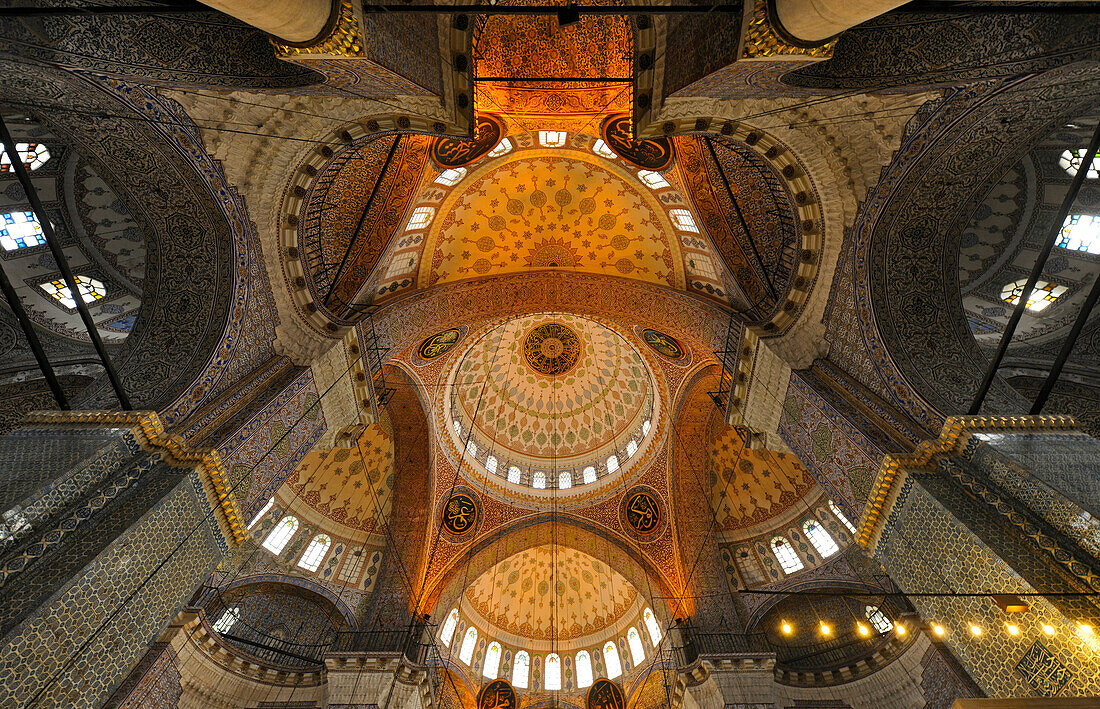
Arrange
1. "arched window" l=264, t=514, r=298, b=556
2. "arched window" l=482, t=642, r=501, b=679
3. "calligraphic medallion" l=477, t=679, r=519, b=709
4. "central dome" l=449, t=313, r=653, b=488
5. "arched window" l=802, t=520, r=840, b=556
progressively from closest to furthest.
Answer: "arched window" l=802, t=520, r=840, b=556
"arched window" l=264, t=514, r=298, b=556
"calligraphic medallion" l=477, t=679, r=519, b=709
"arched window" l=482, t=642, r=501, b=679
"central dome" l=449, t=313, r=653, b=488

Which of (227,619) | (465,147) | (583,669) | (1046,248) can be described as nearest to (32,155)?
(465,147)

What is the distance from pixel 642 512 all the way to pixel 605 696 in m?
5.48

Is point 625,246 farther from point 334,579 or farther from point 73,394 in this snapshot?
point 73,394

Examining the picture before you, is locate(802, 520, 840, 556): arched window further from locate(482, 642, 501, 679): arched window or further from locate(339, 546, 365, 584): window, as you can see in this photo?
locate(339, 546, 365, 584): window

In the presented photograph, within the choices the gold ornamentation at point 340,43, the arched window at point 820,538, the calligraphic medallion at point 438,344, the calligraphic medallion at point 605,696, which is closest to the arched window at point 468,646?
the calligraphic medallion at point 605,696

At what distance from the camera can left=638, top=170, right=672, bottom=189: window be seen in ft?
30.7

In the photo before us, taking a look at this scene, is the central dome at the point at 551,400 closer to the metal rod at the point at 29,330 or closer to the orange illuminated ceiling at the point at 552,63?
the orange illuminated ceiling at the point at 552,63

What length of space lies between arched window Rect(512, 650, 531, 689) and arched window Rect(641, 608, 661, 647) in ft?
13.5

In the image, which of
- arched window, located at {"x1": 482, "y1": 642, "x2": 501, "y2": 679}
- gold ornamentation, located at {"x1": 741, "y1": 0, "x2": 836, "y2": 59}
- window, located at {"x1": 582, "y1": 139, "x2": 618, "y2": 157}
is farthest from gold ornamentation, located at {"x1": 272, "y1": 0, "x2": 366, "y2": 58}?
arched window, located at {"x1": 482, "y1": 642, "x2": 501, "y2": 679}

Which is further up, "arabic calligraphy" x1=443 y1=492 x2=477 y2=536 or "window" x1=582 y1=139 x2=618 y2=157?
"window" x1=582 y1=139 x2=618 y2=157

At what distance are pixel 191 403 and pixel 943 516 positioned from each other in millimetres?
8698

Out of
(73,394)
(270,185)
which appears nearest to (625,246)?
(270,185)

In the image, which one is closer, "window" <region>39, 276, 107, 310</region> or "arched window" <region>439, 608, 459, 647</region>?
"window" <region>39, 276, 107, 310</region>

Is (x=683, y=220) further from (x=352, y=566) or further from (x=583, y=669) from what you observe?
(x=583, y=669)
